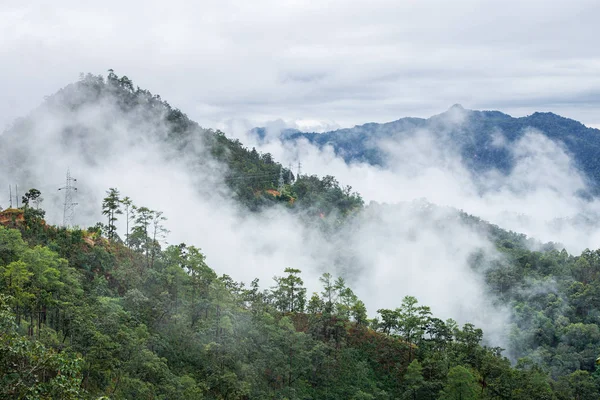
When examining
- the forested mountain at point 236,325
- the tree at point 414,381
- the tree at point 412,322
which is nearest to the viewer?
the forested mountain at point 236,325

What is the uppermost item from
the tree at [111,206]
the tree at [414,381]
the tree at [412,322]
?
the tree at [111,206]

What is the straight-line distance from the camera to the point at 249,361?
40062 mm

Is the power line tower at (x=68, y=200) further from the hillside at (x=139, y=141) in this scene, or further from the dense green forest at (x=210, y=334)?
the hillside at (x=139, y=141)

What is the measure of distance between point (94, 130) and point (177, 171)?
18842 mm


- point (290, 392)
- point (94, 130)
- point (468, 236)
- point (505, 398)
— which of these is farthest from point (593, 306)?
point (94, 130)

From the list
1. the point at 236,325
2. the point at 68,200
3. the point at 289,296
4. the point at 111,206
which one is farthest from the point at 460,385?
the point at 68,200

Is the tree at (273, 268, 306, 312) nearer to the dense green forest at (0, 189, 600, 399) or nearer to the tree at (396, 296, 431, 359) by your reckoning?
the dense green forest at (0, 189, 600, 399)

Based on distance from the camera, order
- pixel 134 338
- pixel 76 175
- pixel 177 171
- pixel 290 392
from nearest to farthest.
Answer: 1. pixel 134 338
2. pixel 290 392
3. pixel 76 175
4. pixel 177 171

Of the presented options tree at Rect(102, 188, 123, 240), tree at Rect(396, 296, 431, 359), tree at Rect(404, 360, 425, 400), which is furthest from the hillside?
tree at Rect(404, 360, 425, 400)

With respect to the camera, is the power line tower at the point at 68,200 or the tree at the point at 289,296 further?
the tree at the point at 289,296

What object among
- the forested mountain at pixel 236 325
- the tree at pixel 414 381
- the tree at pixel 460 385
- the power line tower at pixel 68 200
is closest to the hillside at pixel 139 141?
the forested mountain at pixel 236 325

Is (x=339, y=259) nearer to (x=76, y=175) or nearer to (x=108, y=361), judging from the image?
(x=76, y=175)

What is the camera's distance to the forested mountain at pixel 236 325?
94.4 feet

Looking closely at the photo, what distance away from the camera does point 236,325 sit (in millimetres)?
41469
